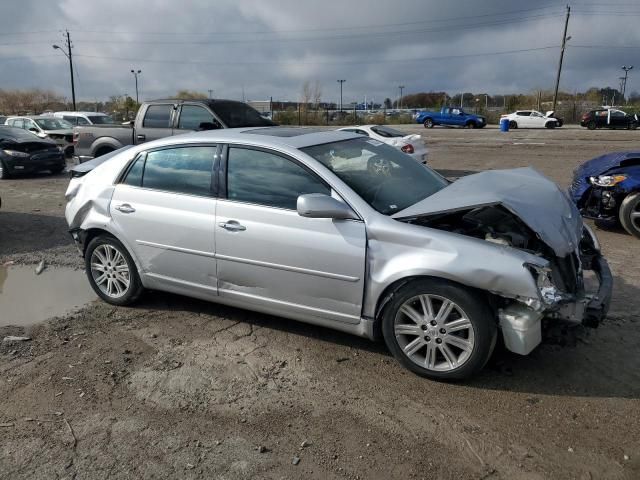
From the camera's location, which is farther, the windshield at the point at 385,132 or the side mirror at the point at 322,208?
the windshield at the point at 385,132

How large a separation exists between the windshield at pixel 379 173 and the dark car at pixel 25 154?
12.8 metres

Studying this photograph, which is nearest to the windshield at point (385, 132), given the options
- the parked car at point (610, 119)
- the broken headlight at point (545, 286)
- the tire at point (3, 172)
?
the tire at point (3, 172)

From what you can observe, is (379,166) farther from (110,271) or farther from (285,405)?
(110,271)

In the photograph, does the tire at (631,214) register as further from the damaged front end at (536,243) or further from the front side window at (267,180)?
the front side window at (267,180)

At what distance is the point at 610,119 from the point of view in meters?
37.7

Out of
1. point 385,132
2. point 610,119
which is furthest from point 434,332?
point 610,119

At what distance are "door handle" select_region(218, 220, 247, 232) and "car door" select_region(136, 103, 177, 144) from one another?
6.93 metres

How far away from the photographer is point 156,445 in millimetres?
3113

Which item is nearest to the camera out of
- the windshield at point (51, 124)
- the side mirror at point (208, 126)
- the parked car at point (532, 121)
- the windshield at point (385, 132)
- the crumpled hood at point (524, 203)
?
the crumpled hood at point (524, 203)

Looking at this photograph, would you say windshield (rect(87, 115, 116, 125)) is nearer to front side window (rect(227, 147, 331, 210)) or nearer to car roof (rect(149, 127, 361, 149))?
car roof (rect(149, 127, 361, 149))

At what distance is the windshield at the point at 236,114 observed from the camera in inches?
411

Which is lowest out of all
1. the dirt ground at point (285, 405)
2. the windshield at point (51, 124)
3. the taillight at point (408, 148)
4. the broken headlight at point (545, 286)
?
the dirt ground at point (285, 405)

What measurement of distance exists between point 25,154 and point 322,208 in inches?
537

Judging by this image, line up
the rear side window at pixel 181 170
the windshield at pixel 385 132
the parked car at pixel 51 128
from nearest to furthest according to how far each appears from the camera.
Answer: the rear side window at pixel 181 170 → the windshield at pixel 385 132 → the parked car at pixel 51 128
